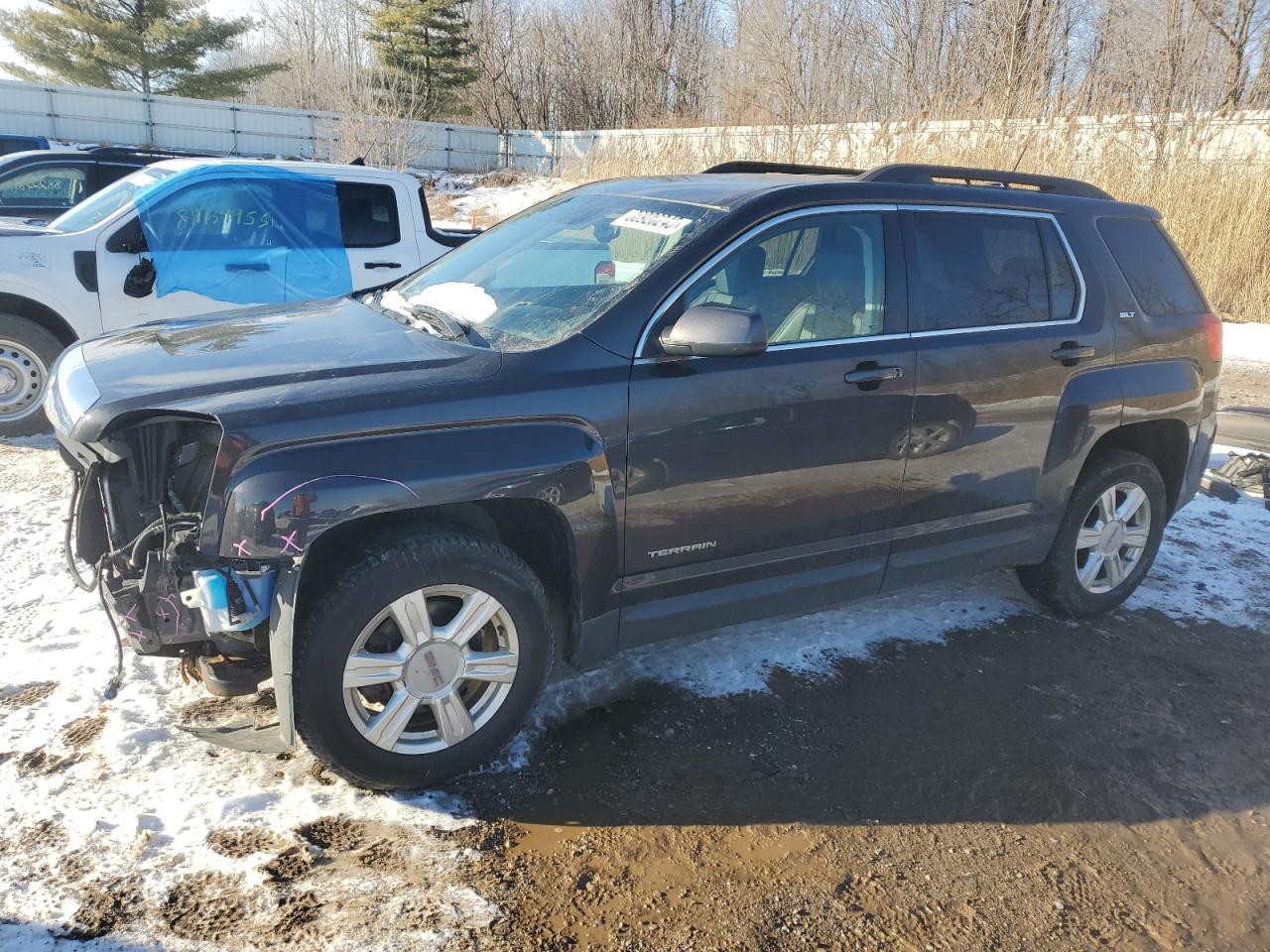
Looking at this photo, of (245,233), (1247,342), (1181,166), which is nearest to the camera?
(245,233)

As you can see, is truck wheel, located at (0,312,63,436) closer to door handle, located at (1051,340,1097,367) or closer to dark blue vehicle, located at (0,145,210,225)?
dark blue vehicle, located at (0,145,210,225)

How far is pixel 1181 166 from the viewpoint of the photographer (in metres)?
13.4

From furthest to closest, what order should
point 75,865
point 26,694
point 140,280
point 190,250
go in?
point 190,250 < point 140,280 < point 26,694 < point 75,865

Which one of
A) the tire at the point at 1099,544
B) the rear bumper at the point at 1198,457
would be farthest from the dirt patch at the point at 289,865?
the rear bumper at the point at 1198,457

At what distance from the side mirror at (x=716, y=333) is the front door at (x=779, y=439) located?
0.29ft

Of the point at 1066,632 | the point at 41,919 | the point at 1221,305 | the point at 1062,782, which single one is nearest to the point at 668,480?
the point at 1062,782

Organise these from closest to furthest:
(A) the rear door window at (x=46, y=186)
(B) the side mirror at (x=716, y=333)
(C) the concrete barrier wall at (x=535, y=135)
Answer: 1. (B) the side mirror at (x=716, y=333)
2. (A) the rear door window at (x=46, y=186)
3. (C) the concrete barrier wall at (x=535, y=135)

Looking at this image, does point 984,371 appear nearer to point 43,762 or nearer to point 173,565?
point 173,565

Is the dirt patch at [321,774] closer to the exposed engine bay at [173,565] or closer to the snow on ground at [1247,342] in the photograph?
the exposed engine bay at [173,565]

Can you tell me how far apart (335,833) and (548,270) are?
85.6 inches

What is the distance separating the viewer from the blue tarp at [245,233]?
665 centimetres

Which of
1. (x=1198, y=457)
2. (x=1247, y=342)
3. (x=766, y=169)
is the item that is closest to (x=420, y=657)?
(x=766, y=169)

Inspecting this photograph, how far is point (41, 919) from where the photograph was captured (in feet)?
7.70

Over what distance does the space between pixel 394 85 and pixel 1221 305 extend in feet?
68.6
